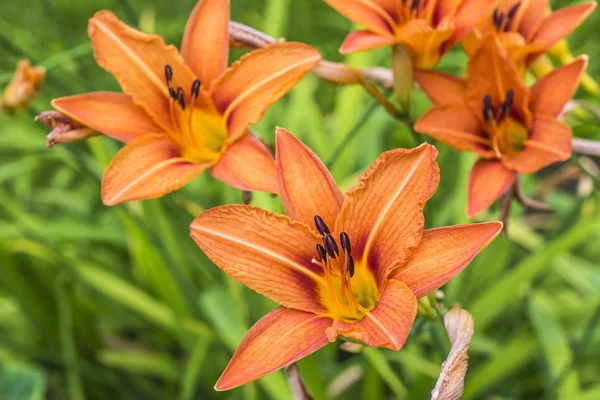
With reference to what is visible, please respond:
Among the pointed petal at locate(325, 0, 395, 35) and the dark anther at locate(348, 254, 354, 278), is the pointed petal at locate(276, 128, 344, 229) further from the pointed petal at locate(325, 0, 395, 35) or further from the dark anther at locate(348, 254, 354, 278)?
the pointed petal at locate(325, 0, 395, 35)

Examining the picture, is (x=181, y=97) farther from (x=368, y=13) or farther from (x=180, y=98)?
(x=368, y=13)

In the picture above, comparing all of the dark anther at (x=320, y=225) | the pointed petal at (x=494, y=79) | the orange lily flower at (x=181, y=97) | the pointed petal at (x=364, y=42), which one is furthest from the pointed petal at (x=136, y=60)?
the pointed petal at (x=494, y=79)

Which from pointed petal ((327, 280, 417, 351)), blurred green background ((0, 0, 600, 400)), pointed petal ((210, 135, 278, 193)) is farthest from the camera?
blurred green background ((0, 0, 600, 400))

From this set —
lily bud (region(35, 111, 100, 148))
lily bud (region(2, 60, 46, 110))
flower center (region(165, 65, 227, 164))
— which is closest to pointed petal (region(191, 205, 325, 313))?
flower center (region(165, 65, 227, 164))

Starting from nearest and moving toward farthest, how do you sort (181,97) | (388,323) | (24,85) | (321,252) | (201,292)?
1. (388,323)
2. (321,252)
3. (181,97)
4. (24,85)
5. (201,292)

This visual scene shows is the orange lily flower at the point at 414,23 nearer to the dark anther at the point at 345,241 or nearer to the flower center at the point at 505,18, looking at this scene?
the flower center at the point at 505,18

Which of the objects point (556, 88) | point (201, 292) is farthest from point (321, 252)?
point (201, 292)

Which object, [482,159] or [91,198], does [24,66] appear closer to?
[482,159]
